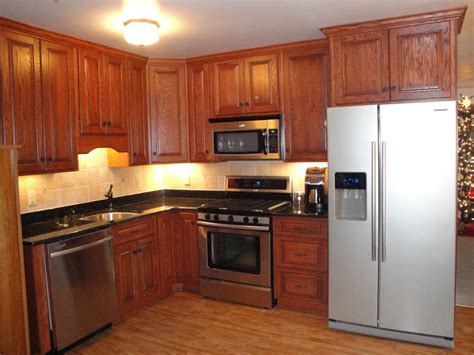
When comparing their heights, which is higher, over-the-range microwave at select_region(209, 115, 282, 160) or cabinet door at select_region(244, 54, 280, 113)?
cabinet door at select_region(244, 54, 280, 113)

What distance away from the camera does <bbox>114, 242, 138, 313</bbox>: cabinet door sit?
3.47 m

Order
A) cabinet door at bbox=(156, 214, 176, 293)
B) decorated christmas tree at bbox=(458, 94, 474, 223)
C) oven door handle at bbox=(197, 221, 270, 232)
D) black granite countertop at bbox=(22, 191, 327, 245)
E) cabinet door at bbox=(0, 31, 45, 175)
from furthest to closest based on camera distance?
decorated christmas tree at bbox=(458, 94, 474, 223), cabinet door at bbox=(156, 214, 176, 293), oven door handle at bbox=(197, 221, 270, 232), black granite countertop at bbox=(22, 191, 327, 245), cabinet door at bbox=(0, 31, 45, 175)

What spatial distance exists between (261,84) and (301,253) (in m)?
1.63

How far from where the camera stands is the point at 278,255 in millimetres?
3666

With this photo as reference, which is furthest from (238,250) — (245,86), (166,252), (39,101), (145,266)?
(39,101)

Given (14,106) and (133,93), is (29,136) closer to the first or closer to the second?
(14,106)

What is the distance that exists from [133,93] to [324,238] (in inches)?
89.4

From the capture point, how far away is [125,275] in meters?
3.56

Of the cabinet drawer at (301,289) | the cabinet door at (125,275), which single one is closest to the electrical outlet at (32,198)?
the cabinet door at (125,275)

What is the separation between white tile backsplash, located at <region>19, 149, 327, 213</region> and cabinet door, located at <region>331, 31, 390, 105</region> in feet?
3.17

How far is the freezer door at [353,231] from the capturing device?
3078 mm

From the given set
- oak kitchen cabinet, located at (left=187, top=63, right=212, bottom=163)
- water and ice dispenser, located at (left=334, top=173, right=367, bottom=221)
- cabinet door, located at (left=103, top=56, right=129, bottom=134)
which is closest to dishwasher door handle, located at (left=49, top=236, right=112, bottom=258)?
cabinet door, located at (left=103, top=56, right=129, bottom=134)

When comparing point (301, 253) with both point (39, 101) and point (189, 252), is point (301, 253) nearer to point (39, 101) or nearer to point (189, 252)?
point (189, 252)

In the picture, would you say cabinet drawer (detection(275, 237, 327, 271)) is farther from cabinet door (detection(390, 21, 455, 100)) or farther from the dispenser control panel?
cabinet door (detection(390, 21, 455, 100))
